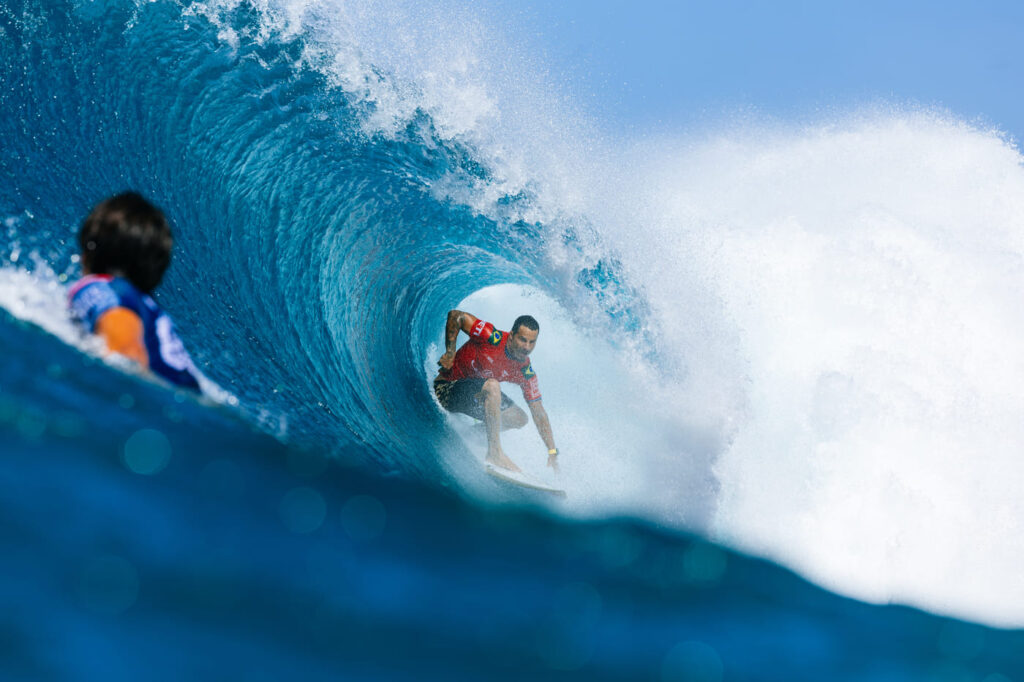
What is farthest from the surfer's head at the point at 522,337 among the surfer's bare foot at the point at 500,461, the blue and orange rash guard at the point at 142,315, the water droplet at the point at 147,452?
the water droplet at the point at 147,452

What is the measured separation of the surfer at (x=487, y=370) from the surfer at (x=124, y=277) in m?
3.68

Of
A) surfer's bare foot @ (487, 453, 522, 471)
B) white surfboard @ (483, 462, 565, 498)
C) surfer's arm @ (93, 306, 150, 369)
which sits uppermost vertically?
surfer's bare foot @ (487, 453, 522, 471)

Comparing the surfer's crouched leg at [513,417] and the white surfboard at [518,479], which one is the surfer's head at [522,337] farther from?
the white surfboard at [518,479]

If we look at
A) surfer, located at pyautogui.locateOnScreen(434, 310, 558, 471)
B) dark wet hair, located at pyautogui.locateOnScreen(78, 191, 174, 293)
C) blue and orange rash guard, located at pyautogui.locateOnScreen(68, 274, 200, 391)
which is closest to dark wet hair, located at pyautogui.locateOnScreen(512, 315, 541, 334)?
surfer, located at pyautogui.locateOnScreen(434, 310, 558, 471)

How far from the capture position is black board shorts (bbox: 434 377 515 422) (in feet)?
20.0

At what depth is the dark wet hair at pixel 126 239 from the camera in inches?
74.2

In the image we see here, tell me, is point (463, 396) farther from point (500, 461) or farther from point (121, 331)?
point (121, 331)

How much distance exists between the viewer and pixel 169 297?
15.4 feet

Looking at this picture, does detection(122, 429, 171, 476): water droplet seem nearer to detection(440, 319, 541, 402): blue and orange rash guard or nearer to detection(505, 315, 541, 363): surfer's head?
detection(505, 315, 541, 363): surfer's head

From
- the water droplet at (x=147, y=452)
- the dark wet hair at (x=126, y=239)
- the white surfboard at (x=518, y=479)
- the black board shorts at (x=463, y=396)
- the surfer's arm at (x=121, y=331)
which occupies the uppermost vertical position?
the black board shorts at (x=463, y=396)

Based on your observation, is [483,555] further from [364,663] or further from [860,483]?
[860,483]

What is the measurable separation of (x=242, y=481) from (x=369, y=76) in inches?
232

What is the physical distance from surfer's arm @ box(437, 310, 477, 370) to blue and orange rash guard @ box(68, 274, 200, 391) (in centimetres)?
355

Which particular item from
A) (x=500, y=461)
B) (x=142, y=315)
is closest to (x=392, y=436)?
(x=500, y=461)
